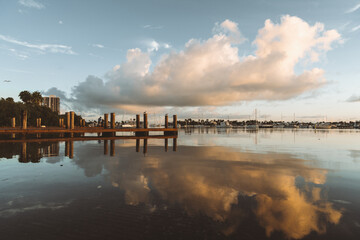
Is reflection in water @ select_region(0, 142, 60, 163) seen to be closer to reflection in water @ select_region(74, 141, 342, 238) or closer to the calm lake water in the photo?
the calm lake water

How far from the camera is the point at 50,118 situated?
8300 cm

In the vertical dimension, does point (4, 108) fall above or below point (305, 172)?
above

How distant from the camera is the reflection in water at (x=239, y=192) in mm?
5955

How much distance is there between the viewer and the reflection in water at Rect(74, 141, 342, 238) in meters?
5.96

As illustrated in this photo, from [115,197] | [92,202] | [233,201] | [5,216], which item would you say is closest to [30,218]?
[5,216]

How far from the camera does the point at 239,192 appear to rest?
8336 mm

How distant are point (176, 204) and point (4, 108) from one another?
Answer: 3017 inches

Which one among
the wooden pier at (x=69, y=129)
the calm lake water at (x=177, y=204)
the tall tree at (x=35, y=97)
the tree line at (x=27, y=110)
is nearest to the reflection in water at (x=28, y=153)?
the calm lake water at (x=177, y=204)

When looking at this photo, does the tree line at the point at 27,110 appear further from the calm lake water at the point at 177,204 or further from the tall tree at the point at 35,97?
the calm lake water at the point at 177,204

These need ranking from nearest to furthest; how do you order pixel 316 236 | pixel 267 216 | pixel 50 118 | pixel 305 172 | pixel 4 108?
pixel 316 236 → pixel 267 216 → pixel 305 172 → pixel 4 108 → pixel 50 118

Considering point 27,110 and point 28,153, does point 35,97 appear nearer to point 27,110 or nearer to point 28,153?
point 27,110

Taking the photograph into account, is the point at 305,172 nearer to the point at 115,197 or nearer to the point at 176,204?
the point at 176,204

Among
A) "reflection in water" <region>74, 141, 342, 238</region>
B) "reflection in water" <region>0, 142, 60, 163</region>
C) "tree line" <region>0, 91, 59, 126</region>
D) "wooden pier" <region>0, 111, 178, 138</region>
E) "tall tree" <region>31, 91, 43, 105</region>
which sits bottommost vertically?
"reflection in water" <region>74, 141, 342, 238</region>

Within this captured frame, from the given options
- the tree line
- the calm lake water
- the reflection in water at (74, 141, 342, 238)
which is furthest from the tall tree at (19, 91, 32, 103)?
the reflection in water at (74, 141, 342, 238)
